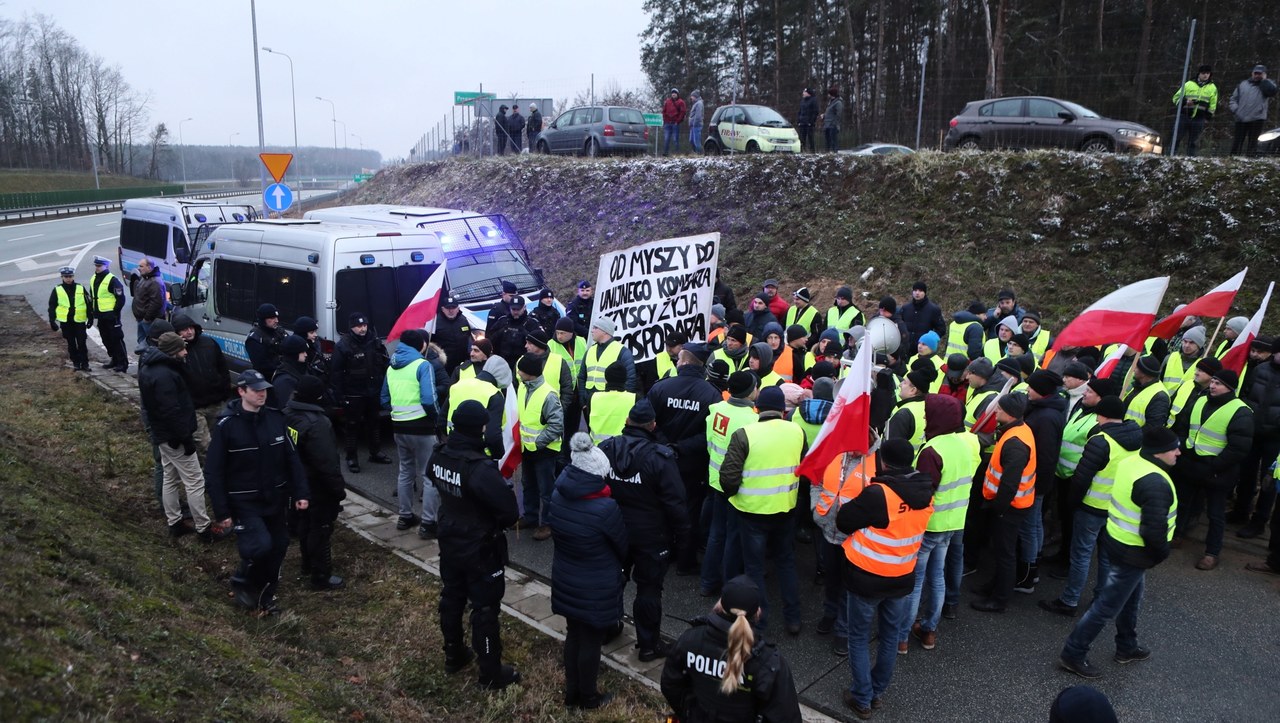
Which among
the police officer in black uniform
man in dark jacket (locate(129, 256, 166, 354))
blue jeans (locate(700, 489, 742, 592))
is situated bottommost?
blue jeans (locate(700, 489, 742, 592))

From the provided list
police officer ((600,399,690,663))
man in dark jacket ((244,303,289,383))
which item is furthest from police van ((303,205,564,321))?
police officer ((600,399,690,663))

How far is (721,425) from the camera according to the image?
5.84 metres

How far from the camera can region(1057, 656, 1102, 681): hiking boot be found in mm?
5285

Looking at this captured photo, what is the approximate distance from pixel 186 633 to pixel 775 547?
3858mm

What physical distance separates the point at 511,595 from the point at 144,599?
261 centimetres

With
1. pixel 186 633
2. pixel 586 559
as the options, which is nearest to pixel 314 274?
pixel 186 633

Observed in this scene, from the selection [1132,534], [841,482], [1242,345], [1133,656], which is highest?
[1242,345]

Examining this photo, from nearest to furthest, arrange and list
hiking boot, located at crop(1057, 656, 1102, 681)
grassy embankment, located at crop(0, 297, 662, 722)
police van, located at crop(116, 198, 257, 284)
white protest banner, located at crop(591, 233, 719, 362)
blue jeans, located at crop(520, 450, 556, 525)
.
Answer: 1. grassy embankment, located at crop(0, 297, 662, 722)
2. hiking boot, located at crop(1057, 656, 1102, 681)
3. blue jeans, located at crop(520, 450, 556, 525)
4. white protest banner, located at crop(591, 233, 719, 362)
5. police van, located at crop(116, 198, 257, 284)

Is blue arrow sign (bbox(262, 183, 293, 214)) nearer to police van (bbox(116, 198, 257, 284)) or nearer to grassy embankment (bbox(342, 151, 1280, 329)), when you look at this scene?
police van (bbox(116, 198, 257, 284))

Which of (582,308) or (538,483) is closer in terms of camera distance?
(538,483)

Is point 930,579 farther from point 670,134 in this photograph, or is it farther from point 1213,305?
point 670,134

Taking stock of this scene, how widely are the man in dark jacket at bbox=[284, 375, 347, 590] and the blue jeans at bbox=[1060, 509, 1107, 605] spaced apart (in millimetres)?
5729

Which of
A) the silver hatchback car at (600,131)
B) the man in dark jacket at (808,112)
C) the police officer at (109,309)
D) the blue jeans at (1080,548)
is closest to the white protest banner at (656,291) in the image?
the blue jeans at (1080,548)

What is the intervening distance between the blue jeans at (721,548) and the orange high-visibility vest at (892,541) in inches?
51.2
